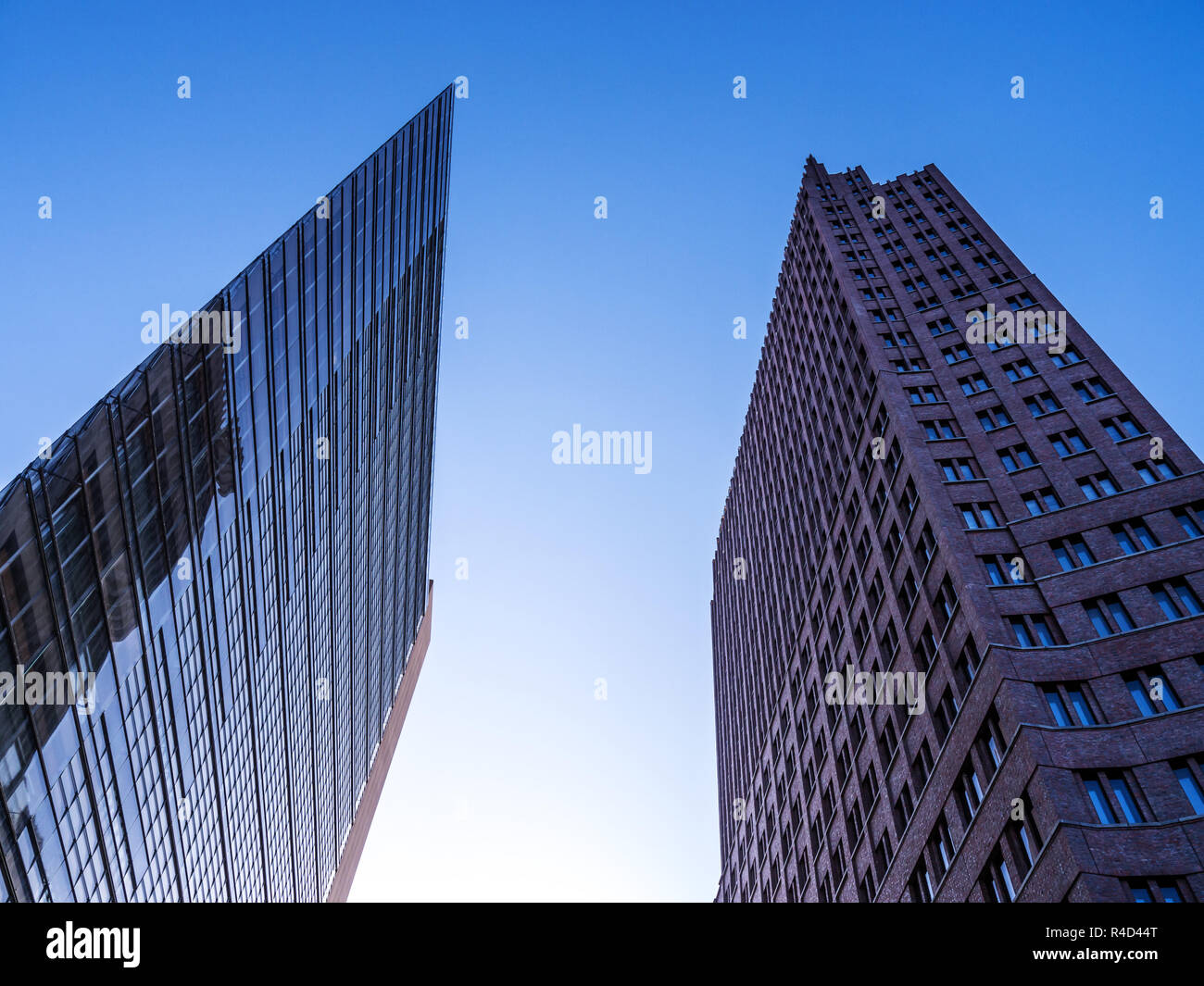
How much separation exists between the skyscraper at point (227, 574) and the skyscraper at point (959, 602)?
3399 centimetres

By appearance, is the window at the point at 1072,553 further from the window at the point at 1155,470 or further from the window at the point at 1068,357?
the window at the point at 1068,357

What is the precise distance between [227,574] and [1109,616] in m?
43.5

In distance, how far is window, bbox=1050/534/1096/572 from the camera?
1398 inches

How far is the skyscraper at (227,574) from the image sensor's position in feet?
102

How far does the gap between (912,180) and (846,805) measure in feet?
182

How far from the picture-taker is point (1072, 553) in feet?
118

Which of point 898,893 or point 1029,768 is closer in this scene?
point 1029,768

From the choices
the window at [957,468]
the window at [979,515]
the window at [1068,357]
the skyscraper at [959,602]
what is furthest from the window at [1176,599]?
the window at [1068,357]

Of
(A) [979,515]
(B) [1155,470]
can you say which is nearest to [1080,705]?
(A) [979,515]

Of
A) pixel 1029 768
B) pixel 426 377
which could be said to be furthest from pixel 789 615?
pixel 426 377

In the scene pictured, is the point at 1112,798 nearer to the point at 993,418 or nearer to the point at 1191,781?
the point at 1191,781

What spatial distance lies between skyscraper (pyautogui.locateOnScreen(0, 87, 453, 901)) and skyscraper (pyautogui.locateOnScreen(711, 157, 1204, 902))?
112ft
